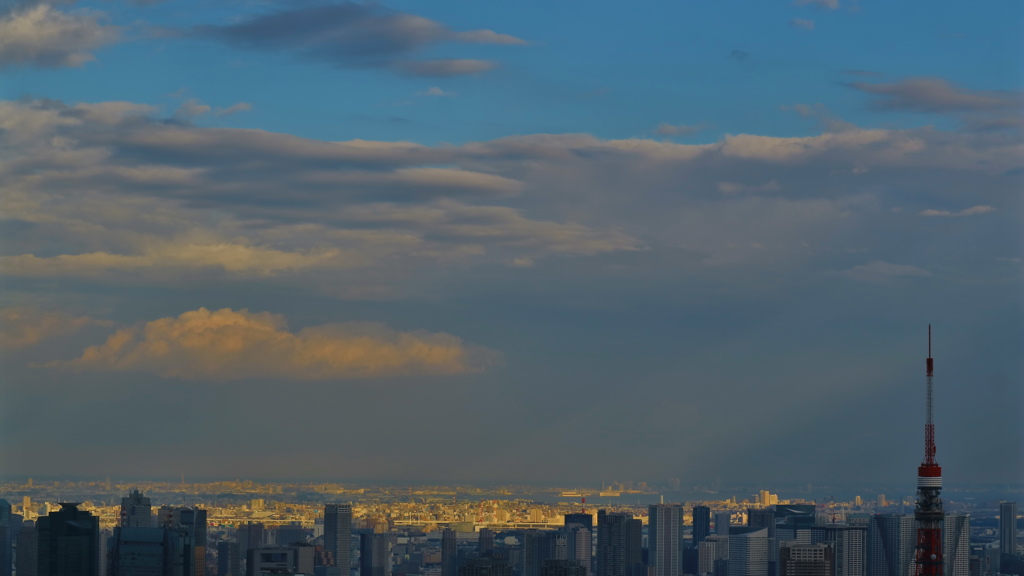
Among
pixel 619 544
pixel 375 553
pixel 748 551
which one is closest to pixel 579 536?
pixel 619 544

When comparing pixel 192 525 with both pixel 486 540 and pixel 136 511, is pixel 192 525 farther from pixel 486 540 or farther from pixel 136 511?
pixel 486 540

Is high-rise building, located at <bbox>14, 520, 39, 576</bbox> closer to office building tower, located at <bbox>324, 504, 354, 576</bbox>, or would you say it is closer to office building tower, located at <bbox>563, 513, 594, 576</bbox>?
office building tower, located at <bbox>324, 504, 354, 576</bbox>

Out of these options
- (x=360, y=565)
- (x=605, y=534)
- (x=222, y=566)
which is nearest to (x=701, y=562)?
(x=605, y=534)

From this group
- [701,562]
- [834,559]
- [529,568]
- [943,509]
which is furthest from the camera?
[701,562]

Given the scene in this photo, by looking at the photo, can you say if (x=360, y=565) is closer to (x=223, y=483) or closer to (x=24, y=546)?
(x=223, y=483)

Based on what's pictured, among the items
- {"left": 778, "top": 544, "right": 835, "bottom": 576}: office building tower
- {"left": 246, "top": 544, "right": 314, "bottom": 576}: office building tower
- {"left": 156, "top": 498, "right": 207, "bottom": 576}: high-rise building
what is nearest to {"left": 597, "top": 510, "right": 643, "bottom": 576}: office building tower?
{"left": 778, "top": 544, "right": 835, "bottom": 576}: office building tower

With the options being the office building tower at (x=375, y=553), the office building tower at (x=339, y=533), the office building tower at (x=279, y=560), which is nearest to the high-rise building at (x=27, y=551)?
the office building tower at (x=279, y=560)
